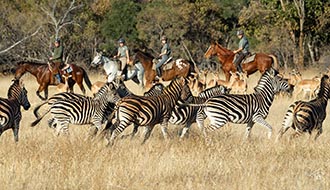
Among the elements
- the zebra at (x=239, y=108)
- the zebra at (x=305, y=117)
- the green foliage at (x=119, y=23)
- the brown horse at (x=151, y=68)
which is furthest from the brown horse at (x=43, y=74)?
the green foliage at (x=119, y=23)

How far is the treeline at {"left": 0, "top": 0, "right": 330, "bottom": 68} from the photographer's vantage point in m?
37.6

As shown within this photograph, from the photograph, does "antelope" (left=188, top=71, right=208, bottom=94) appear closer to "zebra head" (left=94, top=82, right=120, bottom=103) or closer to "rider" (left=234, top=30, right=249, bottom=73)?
"rider" (left=234, top=30, right=249, bottom=73)

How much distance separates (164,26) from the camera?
41.6m

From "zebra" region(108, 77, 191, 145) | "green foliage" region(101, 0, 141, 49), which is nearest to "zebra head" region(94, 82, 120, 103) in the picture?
"zebra" region(108, 77, 191, 145)

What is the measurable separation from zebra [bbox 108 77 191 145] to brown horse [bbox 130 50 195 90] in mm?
12335

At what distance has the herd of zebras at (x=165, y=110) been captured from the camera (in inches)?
427

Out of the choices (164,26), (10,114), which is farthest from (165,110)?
(164,26)

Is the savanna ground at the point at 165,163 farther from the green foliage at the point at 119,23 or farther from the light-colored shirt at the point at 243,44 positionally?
the green foliage at the point at 119,23

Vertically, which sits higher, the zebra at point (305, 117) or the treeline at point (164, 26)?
the treeline at point (164, 26)

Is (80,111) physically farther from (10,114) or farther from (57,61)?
(57,61)

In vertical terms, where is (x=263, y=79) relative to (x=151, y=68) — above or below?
below

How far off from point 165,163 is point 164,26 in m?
32.8

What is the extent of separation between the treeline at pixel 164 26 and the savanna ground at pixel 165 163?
2648 cm

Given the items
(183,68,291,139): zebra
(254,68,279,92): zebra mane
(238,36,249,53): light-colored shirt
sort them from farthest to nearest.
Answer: (238,36,249,53): light-colored shirt
(254,68,279,92): zebra mane
(183,68,291,139): zebra
